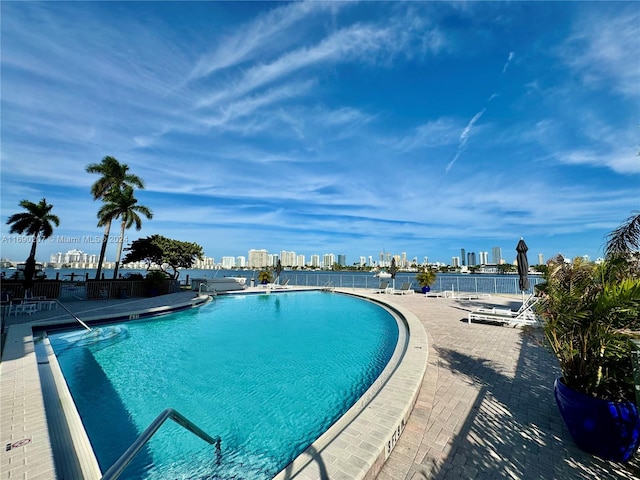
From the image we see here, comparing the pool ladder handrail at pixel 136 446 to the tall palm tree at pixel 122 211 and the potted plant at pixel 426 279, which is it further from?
the tall palm tree at pixel 122 211

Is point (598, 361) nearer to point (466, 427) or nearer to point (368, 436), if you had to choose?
point (466, 427)

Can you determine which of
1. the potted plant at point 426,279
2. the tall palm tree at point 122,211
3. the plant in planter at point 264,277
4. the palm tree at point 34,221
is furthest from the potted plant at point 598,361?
the plant in planter at point 264,277

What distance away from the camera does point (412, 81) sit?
1152 cm

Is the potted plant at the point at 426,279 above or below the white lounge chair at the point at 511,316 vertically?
above

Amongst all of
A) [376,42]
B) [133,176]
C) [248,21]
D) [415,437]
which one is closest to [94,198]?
[133,176]

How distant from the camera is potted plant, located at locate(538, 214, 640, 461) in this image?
2248mm

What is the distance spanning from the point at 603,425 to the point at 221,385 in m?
5.06

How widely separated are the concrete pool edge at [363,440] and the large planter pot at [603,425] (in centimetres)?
149

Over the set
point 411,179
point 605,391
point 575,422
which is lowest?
point 575,422

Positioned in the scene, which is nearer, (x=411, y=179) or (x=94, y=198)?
(x=94, y=198)

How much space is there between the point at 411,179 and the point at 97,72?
2004 cm

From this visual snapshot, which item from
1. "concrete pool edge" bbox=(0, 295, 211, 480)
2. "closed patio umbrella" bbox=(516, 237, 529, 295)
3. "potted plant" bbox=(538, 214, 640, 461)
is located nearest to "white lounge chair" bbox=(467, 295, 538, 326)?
"closed patio umbrella" bbox=(516, 237, 529, 295)

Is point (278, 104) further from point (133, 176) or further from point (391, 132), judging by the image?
point (133, 176)

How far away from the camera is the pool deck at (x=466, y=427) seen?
227 cm
